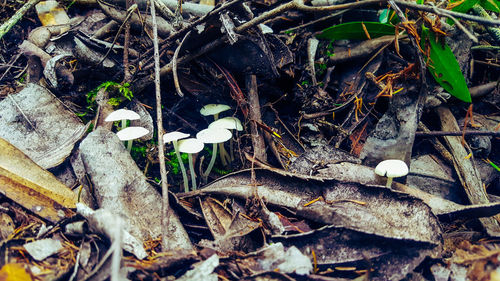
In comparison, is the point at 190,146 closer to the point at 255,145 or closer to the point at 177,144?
the point at 177,144

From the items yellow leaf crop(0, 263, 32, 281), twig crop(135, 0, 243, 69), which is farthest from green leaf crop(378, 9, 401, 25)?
yellow leaf crop(0, 263, 32, 281)

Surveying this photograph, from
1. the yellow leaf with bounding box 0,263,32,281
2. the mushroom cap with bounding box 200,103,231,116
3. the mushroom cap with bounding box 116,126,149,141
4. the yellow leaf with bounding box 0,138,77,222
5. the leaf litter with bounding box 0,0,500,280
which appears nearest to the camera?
the yellow leaf with bounding box 0,263,32,281

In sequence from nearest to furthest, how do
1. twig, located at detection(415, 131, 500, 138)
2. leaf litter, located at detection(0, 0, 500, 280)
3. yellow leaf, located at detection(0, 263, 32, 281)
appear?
1. yellow leaf, located at detection(0, 263, 32, 281)
2. leaf litter, located at detection(0, 0, 500, 280)
3. twig, located at detection(415, 131, 500, 138)

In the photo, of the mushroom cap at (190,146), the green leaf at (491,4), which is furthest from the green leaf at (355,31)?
the mushroom cap at (190,146)

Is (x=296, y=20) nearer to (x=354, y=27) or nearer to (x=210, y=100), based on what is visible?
(x=354, y=27)

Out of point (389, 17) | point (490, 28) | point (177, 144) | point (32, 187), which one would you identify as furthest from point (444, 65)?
point (32, 187)

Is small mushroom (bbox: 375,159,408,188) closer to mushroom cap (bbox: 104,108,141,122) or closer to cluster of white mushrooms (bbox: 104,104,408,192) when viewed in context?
cluster of white mushrooms (bbox: 104,104,408,192)

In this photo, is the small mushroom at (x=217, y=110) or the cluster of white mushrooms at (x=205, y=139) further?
the small mushroom at (x=217, y=110)

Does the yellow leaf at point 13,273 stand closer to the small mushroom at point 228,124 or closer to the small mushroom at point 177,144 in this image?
the small mushroom at point 177,144
